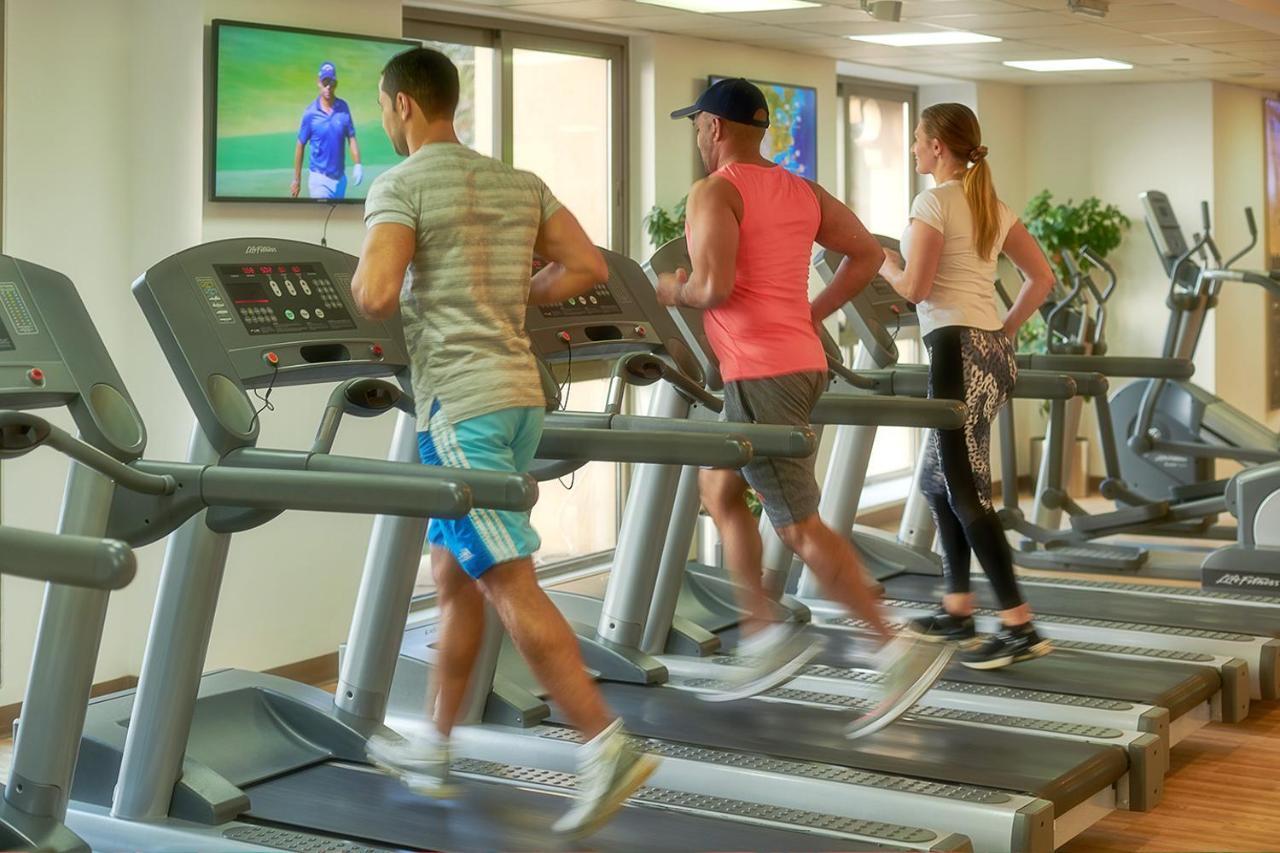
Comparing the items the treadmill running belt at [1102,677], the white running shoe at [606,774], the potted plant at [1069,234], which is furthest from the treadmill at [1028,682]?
the potted plant at [1069,234]

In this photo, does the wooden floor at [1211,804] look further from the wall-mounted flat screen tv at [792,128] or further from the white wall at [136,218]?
the wall-mounted flat screen tv at [792,128]

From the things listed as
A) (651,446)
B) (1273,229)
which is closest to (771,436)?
(651,446)

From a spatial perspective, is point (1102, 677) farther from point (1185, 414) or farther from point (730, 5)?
point (1185, 414)

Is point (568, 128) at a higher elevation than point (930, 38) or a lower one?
lower

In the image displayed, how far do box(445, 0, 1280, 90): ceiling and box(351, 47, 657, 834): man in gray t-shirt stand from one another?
2879 mm

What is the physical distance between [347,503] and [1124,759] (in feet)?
6.63

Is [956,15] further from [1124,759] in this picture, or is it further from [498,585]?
[498,585]

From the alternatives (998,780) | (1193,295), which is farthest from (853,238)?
(1193,295)

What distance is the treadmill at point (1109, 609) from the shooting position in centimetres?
477

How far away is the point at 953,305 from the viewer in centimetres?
427

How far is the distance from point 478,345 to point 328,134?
2288 millimetres

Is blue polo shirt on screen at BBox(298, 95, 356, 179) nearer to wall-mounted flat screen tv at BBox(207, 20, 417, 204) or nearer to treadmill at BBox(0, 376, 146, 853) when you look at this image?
wall-mounted flat screen tv at BBox(207, 20, 417, 204)

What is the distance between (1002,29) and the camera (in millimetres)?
6914

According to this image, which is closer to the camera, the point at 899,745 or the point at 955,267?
the point at 899,745
